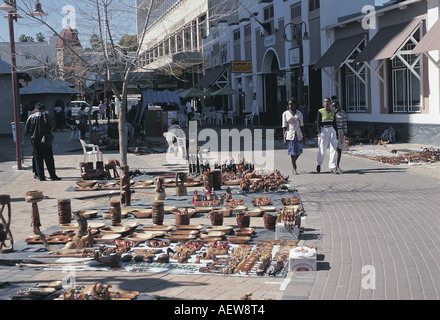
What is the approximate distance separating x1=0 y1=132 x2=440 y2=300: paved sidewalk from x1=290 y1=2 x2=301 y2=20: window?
16817 millimetres

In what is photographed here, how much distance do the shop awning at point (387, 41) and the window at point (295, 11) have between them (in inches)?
306

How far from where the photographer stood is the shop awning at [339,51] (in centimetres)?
2348

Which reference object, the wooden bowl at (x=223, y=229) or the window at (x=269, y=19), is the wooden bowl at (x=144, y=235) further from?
the window at (x=269, y=19)

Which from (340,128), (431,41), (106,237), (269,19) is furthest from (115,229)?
(269,19)

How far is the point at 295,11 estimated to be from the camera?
29.6 meters

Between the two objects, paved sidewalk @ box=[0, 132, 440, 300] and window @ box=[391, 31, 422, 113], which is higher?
window @ box=[391, 31, 422, 113]

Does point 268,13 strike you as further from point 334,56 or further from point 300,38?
point 334,56

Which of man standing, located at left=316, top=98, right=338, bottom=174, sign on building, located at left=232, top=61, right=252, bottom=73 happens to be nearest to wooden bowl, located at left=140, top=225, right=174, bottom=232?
man standing, located at left=316, top=98, right=338, bottom=174

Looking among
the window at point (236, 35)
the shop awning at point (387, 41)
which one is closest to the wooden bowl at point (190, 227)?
the shop awning at point (387, 41)

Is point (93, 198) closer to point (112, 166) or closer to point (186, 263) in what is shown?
point (112, 166)

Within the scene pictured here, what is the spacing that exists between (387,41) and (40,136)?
12.5 m

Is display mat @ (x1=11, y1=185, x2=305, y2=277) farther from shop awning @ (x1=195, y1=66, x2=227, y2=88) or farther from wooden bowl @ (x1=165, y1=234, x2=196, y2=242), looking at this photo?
shop awning @ (x1=195, y1=66, x2=227, y2=88)

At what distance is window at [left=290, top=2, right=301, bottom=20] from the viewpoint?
95.6 ft

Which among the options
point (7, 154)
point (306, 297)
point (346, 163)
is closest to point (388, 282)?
point (306, 297)
